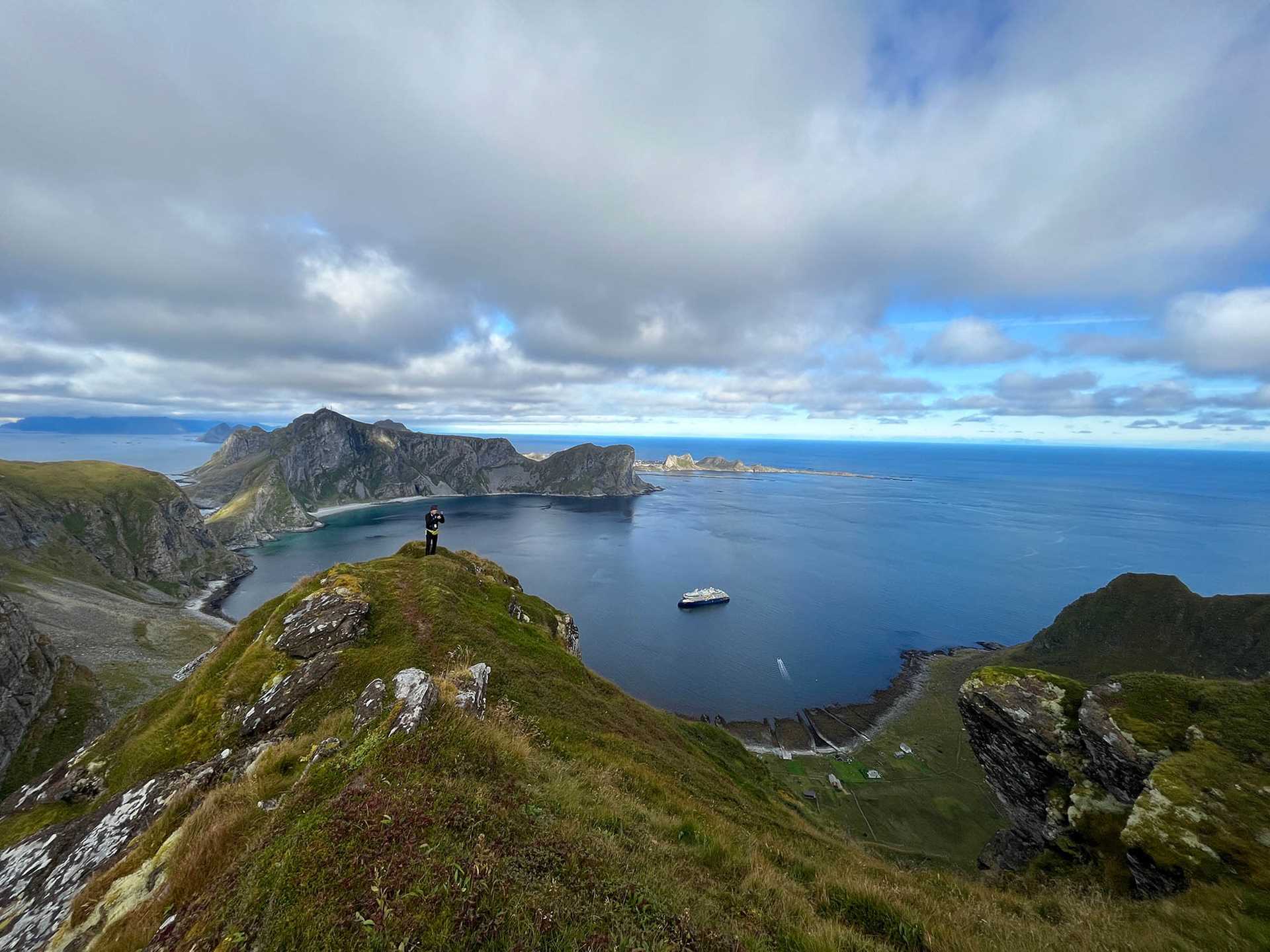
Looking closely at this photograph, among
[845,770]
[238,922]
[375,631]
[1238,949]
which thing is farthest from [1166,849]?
[845,770]

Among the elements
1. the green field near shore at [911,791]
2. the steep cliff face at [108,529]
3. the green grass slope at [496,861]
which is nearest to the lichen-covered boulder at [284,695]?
the green grass slope at [496,861]

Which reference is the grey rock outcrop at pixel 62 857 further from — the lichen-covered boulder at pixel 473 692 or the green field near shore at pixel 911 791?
the green field near shore at pixel 911 791

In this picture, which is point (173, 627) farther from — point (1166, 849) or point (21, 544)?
point (1166, 849)

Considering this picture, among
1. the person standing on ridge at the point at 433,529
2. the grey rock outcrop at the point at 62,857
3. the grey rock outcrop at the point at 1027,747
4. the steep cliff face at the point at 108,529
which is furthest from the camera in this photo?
the steep cliff face at the point at 108,529

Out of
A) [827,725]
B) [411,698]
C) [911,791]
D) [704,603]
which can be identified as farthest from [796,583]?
[411,698]

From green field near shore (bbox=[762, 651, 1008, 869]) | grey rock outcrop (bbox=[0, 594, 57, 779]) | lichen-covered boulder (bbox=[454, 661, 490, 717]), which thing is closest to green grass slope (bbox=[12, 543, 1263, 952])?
lichen-covered boulder (bbox=[454, 661, 490, 717])

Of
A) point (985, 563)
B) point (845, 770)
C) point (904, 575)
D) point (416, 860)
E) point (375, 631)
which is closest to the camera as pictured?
point (416, 860)

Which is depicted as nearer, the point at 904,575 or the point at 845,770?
the point at 845,770
